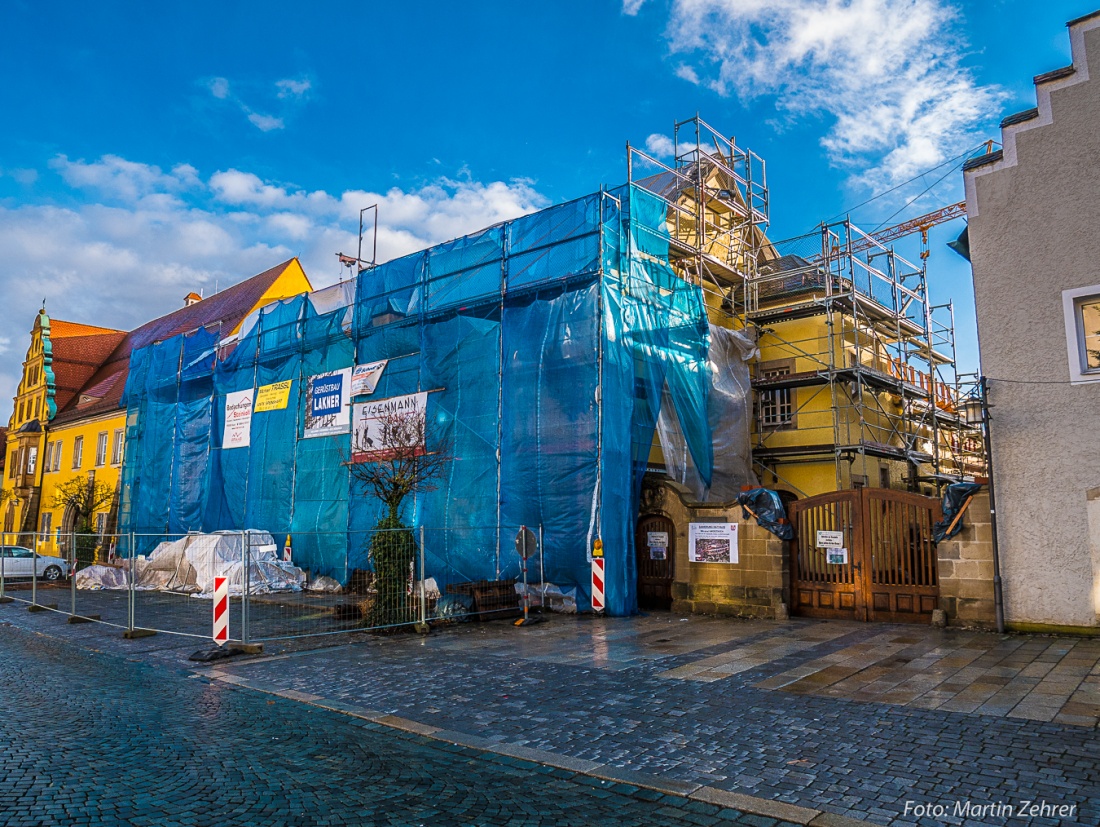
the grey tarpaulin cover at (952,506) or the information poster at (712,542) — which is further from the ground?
the grey tarpaulin cover at (952,506)

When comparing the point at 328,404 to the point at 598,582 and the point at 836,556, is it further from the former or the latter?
the point at 836,556

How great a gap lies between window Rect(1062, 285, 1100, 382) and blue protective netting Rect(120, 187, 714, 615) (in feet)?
25.7

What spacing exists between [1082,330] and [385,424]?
49.1 feet

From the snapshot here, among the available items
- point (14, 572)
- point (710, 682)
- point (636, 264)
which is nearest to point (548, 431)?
point (636, 264)

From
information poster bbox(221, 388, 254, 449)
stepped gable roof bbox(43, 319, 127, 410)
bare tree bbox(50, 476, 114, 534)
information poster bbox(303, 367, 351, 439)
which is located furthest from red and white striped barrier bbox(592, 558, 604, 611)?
stepped gable roof bbox(43, 319, 127, 410)

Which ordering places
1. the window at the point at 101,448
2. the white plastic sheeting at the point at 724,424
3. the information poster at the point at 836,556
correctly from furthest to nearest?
the window at the point at 101,448 < the white plastic sheeting at the point at 724,424 < the information poster at the point at 836,556

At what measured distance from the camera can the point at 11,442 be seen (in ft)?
157

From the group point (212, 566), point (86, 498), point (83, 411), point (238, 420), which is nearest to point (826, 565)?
point (212, 566)

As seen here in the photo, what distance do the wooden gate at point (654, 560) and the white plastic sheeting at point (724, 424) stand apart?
1.88 m

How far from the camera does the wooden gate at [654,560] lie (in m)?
16.1

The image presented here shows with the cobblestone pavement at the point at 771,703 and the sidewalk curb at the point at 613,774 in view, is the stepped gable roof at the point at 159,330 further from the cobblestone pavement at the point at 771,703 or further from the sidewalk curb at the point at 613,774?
the sidewalk curb at the point at 613,774

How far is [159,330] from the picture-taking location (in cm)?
4597

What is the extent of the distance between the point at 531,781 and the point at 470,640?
23.4 feet

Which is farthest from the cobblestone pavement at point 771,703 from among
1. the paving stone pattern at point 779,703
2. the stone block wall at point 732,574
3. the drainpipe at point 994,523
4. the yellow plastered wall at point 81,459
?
the yellow plastered wall at point 81,459
